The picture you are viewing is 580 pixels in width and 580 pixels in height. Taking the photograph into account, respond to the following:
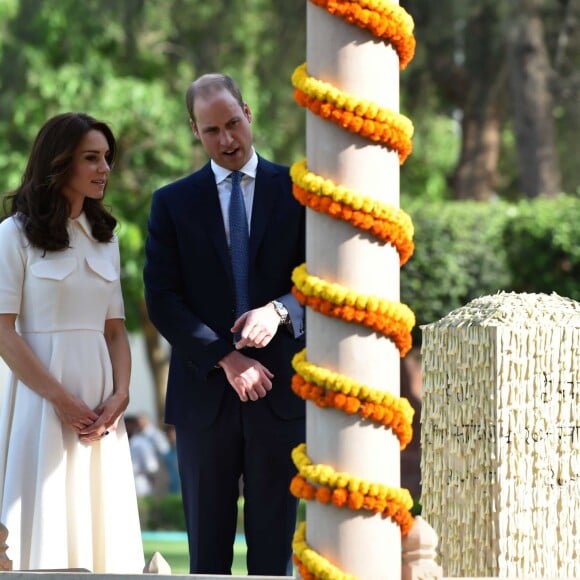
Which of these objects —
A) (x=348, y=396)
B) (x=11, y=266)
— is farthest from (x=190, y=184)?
(x=348, y=396)

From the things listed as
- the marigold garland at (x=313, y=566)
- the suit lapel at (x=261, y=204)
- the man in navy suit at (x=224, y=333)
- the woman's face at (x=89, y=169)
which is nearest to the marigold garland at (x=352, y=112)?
the marigold garland at (x=313, y=566)

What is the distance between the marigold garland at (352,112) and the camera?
332 cm

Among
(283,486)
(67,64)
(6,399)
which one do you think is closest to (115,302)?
(6,399)

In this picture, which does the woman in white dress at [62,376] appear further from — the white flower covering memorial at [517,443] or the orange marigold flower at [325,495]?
the orange marigold flower at [325,495]

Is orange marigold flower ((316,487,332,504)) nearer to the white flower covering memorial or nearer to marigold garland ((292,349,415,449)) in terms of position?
marigold garland ((292,349,415,449))

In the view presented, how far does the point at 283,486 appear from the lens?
4598 millimetres

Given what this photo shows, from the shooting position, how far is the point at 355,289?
3355mm

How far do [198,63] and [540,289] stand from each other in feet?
24.8

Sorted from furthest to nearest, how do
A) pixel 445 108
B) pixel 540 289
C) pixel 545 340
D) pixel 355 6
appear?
pixel 445 108, pixel 540 289, pixel 545 340, pixel 355 6

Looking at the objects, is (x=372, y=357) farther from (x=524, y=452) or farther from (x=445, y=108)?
(x=445, y=108)

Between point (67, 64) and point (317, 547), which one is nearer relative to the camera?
point (317, 547)

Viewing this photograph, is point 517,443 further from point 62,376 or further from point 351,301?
point 351,301

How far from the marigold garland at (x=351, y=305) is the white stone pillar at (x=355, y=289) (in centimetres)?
3

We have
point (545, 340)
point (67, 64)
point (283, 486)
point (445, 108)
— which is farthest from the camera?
point (445, 108)
